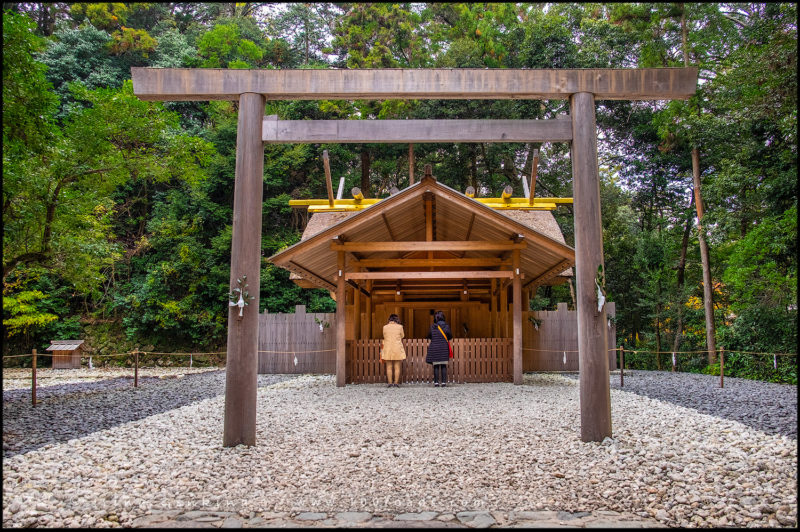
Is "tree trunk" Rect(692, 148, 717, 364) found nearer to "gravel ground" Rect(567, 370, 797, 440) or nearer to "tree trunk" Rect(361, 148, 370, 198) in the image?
"gravel ground" Rect(567, 370, 797, 440)

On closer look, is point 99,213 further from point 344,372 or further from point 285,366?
point 344,372

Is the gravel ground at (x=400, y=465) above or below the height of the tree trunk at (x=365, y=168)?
below

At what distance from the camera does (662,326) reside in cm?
2262

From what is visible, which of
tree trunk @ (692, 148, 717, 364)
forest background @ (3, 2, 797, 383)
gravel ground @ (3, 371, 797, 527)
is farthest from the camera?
tree trunk @ (692, 148, 717, 364)

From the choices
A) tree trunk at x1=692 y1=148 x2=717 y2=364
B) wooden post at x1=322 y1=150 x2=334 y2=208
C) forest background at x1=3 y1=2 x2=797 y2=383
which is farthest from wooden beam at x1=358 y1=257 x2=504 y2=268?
tree trunk at x1=692 y1=148 x2=717 y2=364

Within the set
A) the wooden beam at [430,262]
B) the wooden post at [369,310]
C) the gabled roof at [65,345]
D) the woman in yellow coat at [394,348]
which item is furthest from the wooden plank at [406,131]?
the gabled roof at [65,345]

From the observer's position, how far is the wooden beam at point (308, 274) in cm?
1155

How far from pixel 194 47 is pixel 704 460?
3088 centimetres

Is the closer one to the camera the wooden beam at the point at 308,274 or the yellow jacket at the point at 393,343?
the yellow jacket at the point at 393,343

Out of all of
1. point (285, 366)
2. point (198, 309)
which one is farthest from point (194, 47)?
point (285, 366)

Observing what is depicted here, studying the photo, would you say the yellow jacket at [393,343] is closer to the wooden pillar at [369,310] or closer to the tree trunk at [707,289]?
the wooden pillar at [369,310]

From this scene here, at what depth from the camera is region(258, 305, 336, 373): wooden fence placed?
56.0 feet

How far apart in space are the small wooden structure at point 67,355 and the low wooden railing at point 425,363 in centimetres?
1431

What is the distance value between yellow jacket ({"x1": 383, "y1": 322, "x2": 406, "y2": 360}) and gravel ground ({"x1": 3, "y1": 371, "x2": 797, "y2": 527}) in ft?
10.9
